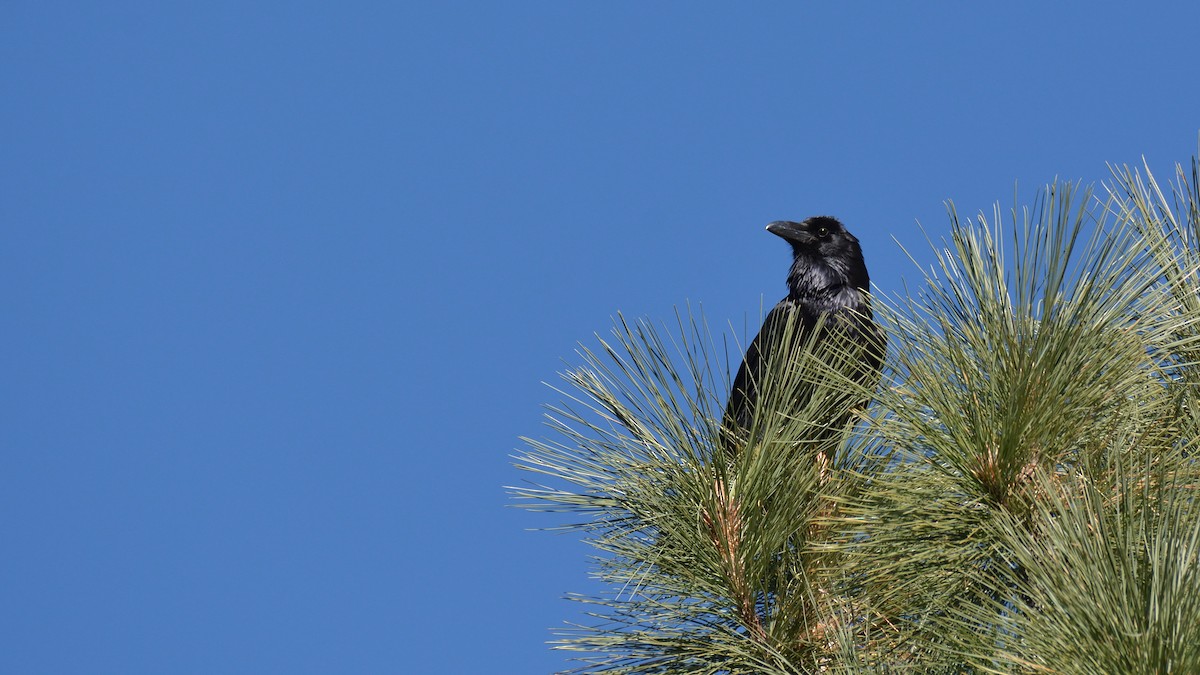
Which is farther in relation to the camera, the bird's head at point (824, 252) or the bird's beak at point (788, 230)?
the bird's beak at point (788, 230)

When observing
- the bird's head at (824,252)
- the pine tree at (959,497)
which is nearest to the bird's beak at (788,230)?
the bird's head at (824,252)

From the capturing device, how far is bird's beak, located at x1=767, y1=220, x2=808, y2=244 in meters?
6.63

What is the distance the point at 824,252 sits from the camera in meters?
6.58

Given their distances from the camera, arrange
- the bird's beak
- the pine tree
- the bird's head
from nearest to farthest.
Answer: the pine tree, the bird's head, the bird's beak

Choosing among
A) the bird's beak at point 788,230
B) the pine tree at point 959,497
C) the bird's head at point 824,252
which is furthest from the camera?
the bird's beak at point 788,230

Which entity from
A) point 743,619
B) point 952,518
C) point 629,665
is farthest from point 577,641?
point 952,518

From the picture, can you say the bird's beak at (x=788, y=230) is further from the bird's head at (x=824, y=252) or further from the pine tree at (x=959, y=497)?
the pine tree at (x=959, y=497)

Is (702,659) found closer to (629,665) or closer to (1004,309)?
(629,665)

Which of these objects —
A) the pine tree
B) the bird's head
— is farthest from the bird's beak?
the pine tree

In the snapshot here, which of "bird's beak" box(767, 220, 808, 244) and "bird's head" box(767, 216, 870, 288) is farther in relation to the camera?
"bird's beak" box(767, 220, 808, 244)

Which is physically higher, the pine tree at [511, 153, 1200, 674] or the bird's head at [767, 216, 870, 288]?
the bird's head at [767, 216, 870, 288]

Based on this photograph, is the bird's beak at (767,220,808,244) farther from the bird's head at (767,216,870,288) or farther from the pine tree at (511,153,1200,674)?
the pine tree at (511,153,1200,674)

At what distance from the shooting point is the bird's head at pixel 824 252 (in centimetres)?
647

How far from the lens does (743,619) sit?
2.85 meters
